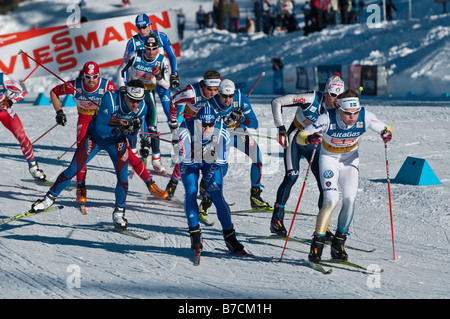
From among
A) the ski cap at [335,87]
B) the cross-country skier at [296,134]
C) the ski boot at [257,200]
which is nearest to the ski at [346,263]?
the cross-country skier at [296,134]

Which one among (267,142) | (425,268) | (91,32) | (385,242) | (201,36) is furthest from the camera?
(201,36)

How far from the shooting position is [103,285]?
6.65 meters

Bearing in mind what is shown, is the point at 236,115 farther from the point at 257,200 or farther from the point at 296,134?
the point at 257,200

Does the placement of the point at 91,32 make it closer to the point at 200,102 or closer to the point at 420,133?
the point at 420,133

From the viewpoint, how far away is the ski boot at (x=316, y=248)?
7.03 meters

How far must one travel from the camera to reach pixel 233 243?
7.52m

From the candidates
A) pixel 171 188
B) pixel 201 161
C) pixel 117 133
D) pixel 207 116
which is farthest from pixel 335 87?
pixel 171 188

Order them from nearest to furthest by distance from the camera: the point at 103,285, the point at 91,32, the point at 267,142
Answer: the point at 103,285, the point at 267,142, the point at 91,32

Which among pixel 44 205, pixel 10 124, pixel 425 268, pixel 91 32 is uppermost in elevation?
pixel 91 32

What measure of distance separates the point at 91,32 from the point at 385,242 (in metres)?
14.8

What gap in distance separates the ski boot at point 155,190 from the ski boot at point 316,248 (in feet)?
9.78

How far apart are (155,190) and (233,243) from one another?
2.25 metres

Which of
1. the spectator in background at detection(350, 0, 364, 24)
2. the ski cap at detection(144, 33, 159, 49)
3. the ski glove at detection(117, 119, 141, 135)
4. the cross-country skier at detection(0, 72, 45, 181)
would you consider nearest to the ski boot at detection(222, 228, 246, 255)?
the ski glove at detection(117, 119, 141, 135)
